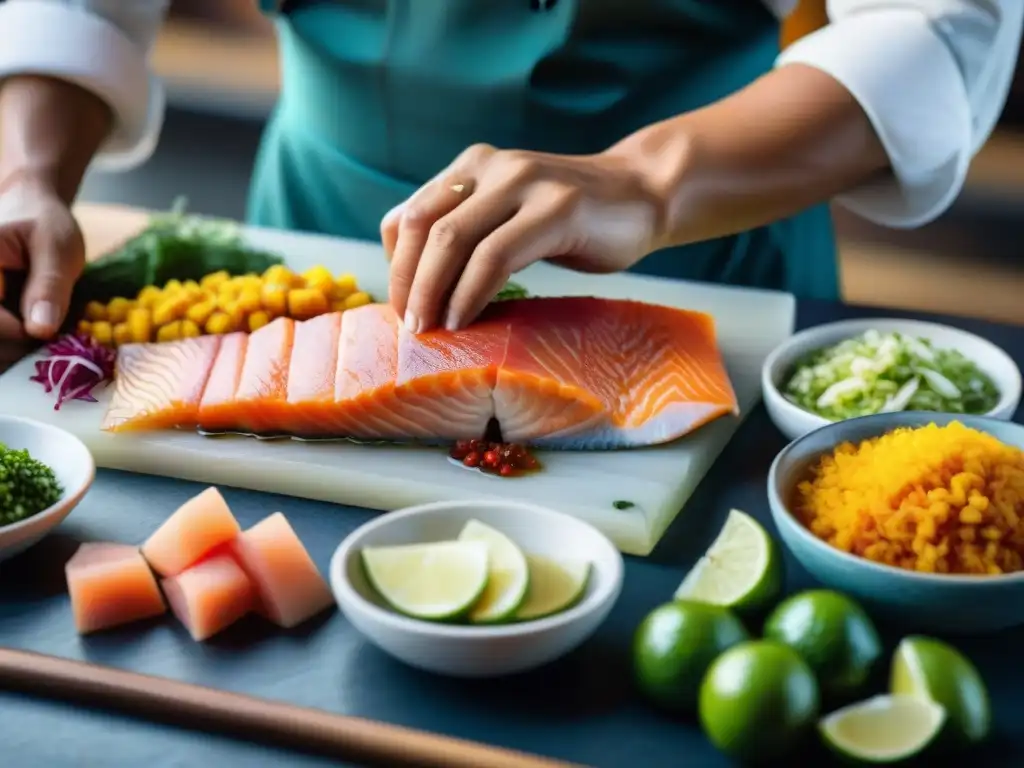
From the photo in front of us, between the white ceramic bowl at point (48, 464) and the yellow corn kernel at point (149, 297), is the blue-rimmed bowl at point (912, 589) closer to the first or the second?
the white ceramic bowl at point (48, 464)

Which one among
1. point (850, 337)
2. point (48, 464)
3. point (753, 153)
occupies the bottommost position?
point (850, 337)

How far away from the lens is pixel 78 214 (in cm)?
257

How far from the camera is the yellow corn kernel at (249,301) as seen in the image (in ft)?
6.64

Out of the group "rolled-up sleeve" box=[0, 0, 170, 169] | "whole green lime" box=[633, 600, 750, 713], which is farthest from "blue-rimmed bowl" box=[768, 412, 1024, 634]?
"rolled-up sleeve" box=[0, 0, 170, 169]

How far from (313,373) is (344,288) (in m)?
0.32

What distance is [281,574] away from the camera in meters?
1.37

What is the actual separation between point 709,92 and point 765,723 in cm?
145

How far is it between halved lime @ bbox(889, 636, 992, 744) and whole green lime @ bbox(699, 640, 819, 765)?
0.31ft

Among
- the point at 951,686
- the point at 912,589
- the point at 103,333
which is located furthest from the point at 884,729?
the point at 103,333

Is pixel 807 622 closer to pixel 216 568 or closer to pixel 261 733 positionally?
pixel 261 733

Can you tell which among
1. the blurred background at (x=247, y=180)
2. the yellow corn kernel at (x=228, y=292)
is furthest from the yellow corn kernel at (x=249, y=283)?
the blurred background at (x=247, y=180)

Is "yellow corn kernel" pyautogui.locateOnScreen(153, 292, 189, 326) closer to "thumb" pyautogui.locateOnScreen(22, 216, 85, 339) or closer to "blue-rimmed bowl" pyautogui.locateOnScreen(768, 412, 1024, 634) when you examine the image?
"thumb" pyautogui.locateOnScreen(22, 216, 85, 339)

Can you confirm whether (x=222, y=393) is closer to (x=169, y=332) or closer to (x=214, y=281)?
(x=169, y=332)

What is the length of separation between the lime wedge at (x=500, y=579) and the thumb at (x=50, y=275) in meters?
0.97
